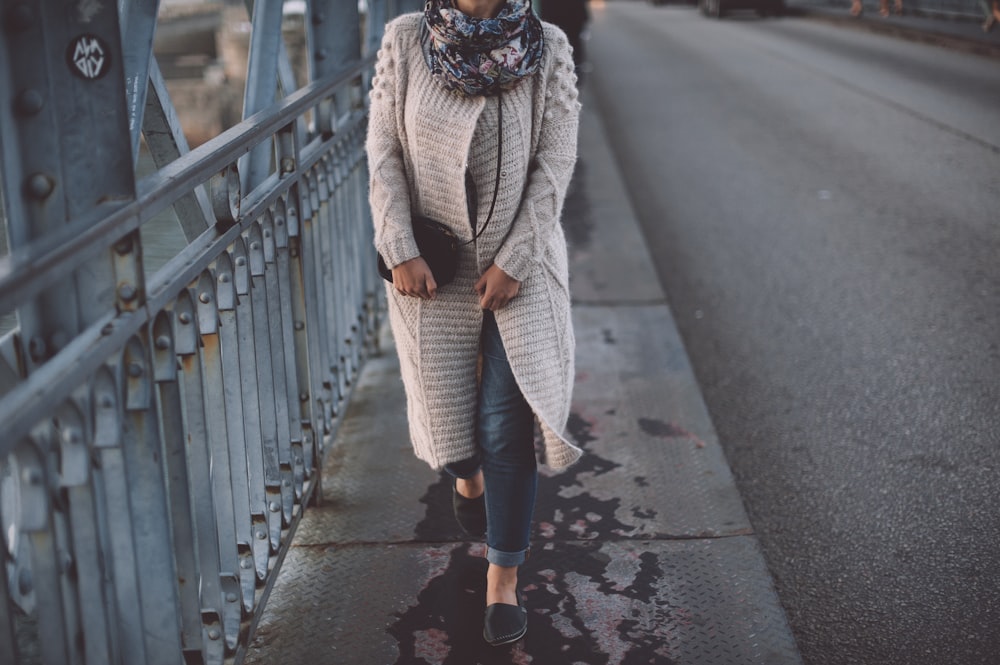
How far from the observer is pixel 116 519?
186cm

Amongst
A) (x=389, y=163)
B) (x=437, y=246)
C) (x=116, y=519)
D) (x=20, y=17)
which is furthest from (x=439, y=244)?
(x=20, y=17)

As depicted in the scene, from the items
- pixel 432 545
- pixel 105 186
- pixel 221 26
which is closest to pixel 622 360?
pixel 432 545

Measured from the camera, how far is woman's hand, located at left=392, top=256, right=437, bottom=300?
8.68 feet

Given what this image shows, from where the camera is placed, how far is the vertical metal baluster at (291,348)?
302 cm

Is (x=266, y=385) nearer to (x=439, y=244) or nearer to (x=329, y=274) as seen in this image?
(x=439, y=244)

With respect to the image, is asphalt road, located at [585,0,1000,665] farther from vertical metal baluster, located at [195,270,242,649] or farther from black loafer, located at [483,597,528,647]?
vertical metal baluster, located at [195,270,242,649]

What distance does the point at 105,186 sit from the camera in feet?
6.02

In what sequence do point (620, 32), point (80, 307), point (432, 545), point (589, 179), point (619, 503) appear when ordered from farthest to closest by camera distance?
point (620, 32) → point (589, 179) → point (619, 503) → point (432, 545) → point (80, 307)

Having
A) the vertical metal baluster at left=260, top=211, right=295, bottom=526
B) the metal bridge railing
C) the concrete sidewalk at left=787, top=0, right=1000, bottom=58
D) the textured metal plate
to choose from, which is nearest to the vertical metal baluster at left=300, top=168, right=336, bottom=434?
the metal bridge railing

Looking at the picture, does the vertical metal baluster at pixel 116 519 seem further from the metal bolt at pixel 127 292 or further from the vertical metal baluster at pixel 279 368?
the vertical metal baluster at pixel 279 368

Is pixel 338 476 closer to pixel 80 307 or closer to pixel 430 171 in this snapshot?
pixel 430 171

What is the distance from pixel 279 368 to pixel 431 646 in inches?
33.6

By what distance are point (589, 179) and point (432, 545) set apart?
615 cm

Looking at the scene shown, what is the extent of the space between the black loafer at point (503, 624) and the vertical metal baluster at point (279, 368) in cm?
65
